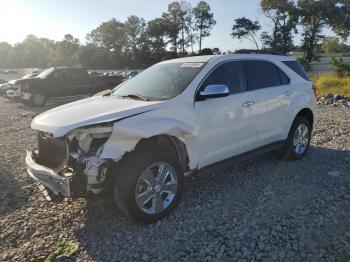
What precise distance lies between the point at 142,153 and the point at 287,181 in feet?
7.99

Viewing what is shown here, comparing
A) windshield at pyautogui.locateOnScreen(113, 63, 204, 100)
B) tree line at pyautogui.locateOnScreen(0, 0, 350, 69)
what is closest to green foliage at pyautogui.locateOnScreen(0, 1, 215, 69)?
tree line at pyautogui.locateOnScreen(0, 0, 350, 69)

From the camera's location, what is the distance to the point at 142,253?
344 cm

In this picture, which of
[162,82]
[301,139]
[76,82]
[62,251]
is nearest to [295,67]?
[301,139]

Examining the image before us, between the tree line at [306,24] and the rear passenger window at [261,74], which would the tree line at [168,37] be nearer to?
the tree line at [306,24]

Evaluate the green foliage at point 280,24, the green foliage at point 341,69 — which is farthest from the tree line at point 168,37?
the green foliage at point 341,69

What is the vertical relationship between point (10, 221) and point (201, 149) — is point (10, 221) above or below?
below

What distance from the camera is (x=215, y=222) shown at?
397cm

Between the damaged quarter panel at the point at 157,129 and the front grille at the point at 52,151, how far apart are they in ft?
1.91

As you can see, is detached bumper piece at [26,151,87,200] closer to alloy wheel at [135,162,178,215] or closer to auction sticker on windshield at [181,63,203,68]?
alloy wheel at [135,162,178,215]

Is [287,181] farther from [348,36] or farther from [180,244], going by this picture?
[348,36]

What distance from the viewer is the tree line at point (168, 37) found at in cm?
5062

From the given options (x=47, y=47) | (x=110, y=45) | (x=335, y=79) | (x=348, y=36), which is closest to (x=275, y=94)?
(x=335, y=79)

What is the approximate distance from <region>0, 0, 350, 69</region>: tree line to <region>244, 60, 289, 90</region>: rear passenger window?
41.1m

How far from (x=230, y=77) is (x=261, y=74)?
72 cm
